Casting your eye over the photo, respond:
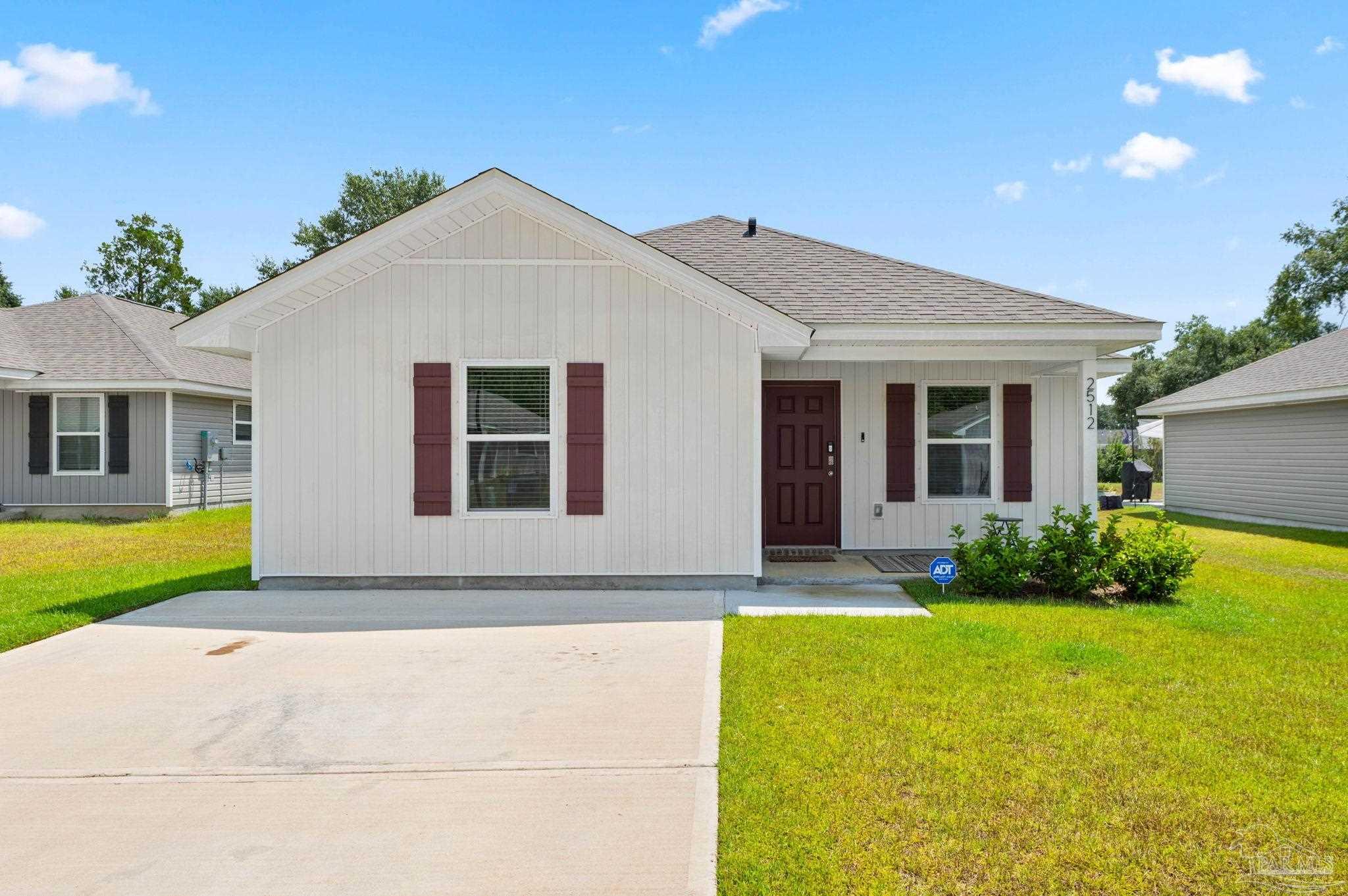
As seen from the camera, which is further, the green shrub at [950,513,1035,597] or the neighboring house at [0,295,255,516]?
the neighboring house at [0,295,255,516]

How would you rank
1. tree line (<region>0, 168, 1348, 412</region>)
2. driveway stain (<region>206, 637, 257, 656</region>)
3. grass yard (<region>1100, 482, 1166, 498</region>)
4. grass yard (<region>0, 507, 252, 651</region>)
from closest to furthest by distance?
driveway stain (<region>206, 637, 257, 656</region>)
grass yard (<region>0, 507, 252, 651</region>)
grass yard (<region>1100, 482, 1166, 498</region>)
tree line (<region>0, 168, 1348, 412</region>)

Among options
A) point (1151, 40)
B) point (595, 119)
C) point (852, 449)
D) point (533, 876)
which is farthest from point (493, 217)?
point (1151, 40)

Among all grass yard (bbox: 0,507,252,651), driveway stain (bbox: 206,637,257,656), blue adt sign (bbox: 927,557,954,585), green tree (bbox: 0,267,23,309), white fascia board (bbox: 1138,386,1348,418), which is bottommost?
driveway stain (bbox: 206,637,257,656)

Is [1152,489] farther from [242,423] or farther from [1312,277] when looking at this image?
[242,423]

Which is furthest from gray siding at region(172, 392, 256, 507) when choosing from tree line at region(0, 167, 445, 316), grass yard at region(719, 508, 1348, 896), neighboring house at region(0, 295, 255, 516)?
tree line at region(0, 167, 445, 316)

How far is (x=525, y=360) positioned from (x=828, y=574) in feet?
12.2

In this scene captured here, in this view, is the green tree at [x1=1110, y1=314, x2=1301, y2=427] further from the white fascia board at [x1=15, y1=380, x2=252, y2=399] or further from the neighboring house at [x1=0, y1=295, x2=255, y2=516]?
the neighboring house at [x1=0, y1=295, x2=255, y2=516]

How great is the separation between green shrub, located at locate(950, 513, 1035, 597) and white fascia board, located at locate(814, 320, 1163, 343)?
1.84 metres

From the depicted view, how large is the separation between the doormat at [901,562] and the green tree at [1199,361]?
34283 millimetres

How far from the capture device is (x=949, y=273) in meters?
9.26

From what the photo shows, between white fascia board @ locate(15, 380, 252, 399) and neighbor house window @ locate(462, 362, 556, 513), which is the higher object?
white fascia board @ locate(15, 380, 252, 399)

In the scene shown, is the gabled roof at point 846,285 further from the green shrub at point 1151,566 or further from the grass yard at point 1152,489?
the grass yard at point 1152,489

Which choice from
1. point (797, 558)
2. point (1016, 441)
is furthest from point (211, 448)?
point (1016, 441)

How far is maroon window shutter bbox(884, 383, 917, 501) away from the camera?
30.1 ft
